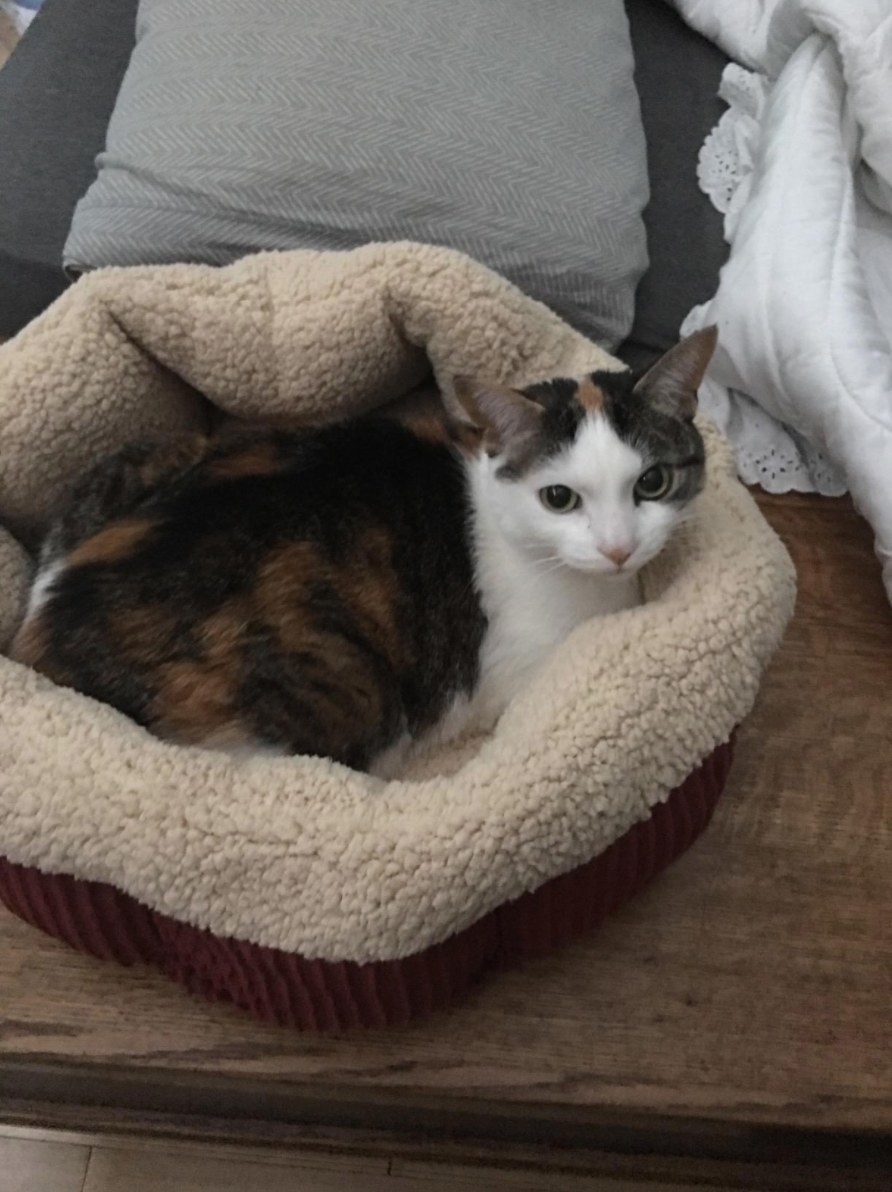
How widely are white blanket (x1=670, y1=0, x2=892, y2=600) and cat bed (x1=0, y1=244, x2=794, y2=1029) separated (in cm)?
14

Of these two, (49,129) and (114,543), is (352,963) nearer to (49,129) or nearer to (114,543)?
(114,543)

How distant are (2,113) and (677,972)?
44.7 inches

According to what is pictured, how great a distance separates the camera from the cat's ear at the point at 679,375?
0.76 metres

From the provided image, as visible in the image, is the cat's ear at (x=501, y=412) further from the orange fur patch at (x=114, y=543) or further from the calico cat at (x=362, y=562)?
the orange fur patch at (x=114, y=543)

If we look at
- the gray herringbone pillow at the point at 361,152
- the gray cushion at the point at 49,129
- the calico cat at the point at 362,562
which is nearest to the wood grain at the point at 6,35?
the gray cushion at the point at 49,129

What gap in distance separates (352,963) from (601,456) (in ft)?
1.34

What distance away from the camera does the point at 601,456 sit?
76cm

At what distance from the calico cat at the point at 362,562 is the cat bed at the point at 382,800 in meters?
0.06

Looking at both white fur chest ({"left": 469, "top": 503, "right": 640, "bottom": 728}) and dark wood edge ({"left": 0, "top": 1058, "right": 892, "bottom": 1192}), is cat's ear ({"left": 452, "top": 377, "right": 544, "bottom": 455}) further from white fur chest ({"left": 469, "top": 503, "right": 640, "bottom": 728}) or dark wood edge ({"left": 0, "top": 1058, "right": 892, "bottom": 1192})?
dark wood edge ({"left": 0, "top": 1058, "right": 892, "bottom": 1192})

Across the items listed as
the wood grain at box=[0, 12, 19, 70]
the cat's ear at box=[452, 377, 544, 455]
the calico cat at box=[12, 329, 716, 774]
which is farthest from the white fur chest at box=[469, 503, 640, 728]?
the wood grain at box=[0, 12, 19, 70]

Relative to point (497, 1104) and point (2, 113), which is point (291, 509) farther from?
point (2, 113)

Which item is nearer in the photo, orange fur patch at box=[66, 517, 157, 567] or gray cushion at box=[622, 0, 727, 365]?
orange fur patch at box=[66, 517, 157, 567]

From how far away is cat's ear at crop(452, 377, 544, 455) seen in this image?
764 mm

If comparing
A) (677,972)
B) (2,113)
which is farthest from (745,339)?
(2,113)
